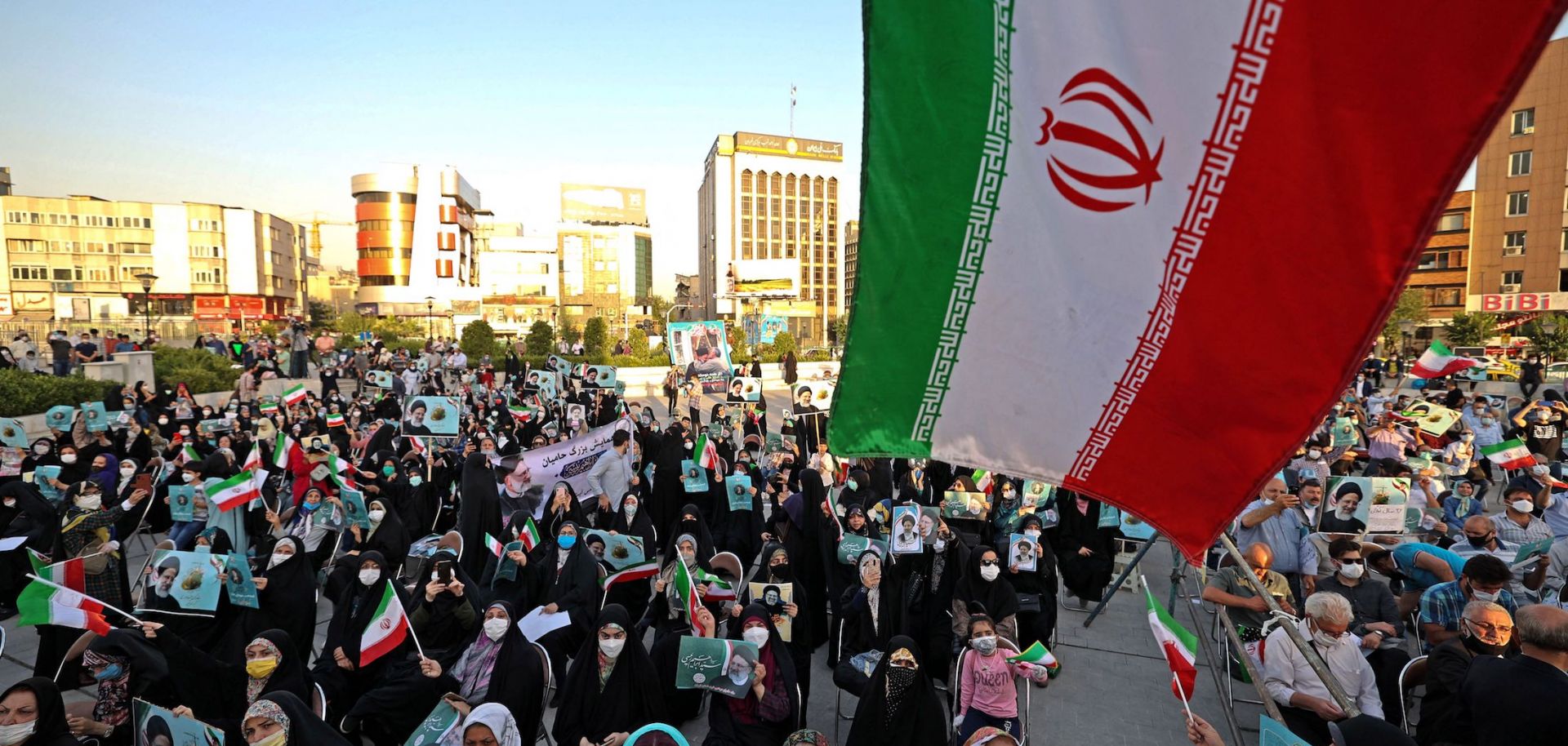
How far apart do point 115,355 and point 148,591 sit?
1566cm

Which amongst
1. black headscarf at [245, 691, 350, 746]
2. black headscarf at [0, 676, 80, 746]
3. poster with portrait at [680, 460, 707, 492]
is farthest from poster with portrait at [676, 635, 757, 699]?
poster with portrait at [680, 460, 707, 492]

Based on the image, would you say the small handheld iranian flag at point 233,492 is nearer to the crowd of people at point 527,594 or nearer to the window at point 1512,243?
the crowd of people at point 527,594

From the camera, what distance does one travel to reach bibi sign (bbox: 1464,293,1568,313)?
38.9m

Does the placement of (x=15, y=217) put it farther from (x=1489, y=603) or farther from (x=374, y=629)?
(x=1489, y=603)

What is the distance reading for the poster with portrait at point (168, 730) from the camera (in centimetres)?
383

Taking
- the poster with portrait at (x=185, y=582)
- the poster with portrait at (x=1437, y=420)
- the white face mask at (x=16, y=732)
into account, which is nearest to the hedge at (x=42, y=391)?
Answer: the poster with portrait at (x=185, y=582)

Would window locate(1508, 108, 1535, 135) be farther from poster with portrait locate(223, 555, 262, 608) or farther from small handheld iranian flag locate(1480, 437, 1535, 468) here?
poster with portrait locate(223, 555, 262, 608)

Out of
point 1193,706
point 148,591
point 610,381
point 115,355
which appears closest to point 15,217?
point 115,355

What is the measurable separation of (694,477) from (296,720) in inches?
213

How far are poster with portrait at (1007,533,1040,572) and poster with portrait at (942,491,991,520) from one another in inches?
61.4

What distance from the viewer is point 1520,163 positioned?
40.7 m

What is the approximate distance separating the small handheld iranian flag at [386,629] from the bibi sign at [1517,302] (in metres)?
52.2

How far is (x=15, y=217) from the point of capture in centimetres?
6253

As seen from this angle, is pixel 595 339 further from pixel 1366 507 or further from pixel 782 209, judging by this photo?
pixel 782 209
